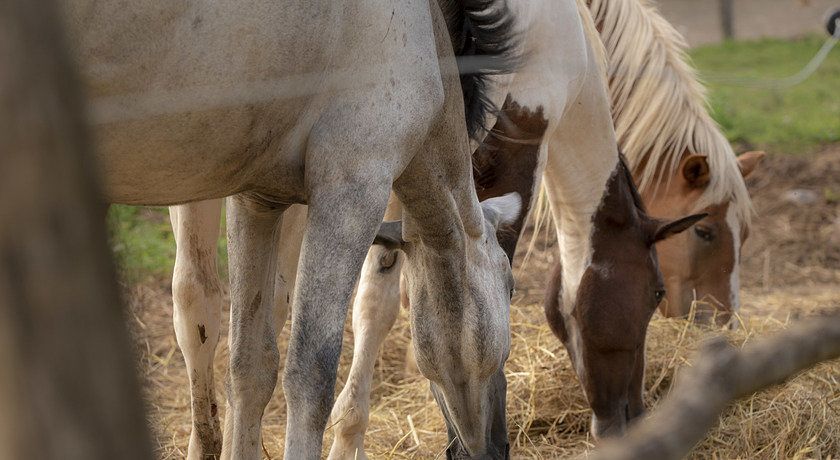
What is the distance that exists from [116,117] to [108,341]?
1.24 metres

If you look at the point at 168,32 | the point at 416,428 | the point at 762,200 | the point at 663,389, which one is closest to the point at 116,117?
the point at 168,32

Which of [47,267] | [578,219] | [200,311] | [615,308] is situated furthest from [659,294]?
[47,267]

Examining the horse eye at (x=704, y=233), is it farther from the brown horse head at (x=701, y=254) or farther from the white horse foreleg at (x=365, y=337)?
the white horse foreleg at (x=365, y=337)

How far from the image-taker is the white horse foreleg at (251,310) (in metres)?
2.92

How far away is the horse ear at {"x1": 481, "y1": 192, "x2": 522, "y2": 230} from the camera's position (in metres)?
3.15

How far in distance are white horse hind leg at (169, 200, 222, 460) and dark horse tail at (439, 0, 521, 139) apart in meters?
1.18

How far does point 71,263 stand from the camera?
0.94 metres

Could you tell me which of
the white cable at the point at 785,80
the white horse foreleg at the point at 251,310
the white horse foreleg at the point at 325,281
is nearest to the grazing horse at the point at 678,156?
the white cable at the point at 785,80

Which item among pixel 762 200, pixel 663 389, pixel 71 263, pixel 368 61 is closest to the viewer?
pixel 71 263

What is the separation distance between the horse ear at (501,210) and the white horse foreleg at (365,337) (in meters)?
0.53

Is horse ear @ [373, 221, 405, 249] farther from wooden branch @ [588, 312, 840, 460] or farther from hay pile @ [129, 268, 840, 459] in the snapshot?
wooden branch @ [588, 312, 840, 460]

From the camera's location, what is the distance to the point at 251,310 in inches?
116

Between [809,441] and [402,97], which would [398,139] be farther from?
[809,441]

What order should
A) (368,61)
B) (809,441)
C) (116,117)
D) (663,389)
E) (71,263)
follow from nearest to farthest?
(71,263) < (116,117) < (368,61) < (809,441) < (663,389)
